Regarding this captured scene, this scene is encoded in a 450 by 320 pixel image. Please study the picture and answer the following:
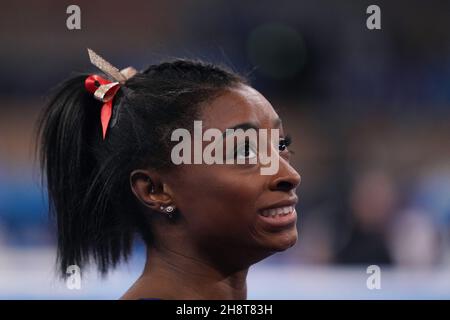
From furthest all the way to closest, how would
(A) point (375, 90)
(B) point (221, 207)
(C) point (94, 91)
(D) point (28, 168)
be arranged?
(A) point (375, 90) < (D) point (28, 168) < (C) point (94, 91) < (B) point (221, 207)

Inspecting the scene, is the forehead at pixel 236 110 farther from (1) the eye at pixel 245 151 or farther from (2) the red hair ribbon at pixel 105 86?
(2) the red hair ribbon at pixel 105 86

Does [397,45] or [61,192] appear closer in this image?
[61,192]

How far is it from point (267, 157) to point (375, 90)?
256 cm

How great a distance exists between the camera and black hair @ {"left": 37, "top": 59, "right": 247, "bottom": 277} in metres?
1.38

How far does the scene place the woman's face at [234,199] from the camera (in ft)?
4.34

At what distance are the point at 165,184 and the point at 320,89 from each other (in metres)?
2.51

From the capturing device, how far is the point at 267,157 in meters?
1.37

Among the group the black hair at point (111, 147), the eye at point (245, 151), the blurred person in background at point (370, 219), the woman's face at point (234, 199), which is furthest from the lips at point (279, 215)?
the blurred person in background at point (370, 219)

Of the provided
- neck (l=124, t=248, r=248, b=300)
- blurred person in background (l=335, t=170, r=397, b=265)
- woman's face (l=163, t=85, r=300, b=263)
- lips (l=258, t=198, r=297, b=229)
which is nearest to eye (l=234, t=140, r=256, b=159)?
woman's face (l=163, t=85, r=300, b=263)

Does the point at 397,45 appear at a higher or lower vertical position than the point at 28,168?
higher
